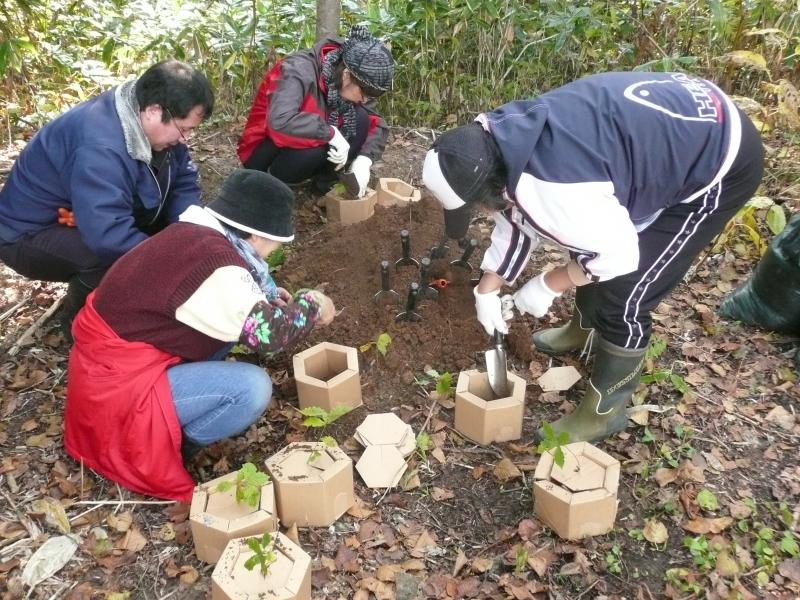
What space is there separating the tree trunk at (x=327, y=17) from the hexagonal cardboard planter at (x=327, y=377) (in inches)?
101

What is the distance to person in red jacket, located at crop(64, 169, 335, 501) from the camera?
1.94m

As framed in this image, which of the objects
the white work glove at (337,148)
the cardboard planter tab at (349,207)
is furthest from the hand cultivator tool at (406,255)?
the white work glove at (337,148)

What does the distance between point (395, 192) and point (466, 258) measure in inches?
36.6

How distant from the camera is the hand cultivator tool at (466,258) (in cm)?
313

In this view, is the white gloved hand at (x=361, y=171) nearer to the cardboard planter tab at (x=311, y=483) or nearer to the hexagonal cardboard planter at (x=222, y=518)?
the cardboard planter tab at (x=311, y=483)

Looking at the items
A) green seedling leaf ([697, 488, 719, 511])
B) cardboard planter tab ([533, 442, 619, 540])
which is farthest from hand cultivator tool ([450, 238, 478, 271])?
green seedling leaf ([697, 488, 719, 511])

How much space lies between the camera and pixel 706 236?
7.02 feet

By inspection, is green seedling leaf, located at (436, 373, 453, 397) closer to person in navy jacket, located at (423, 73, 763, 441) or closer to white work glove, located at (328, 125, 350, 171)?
person in navy jacket, located at (423, 73, 763, 441)

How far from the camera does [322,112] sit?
3.61 meters

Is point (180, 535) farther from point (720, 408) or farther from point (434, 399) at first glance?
point (720, 408)

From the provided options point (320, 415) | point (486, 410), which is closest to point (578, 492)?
point (486, 410)

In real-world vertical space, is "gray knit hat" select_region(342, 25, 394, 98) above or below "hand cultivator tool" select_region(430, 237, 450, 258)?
above

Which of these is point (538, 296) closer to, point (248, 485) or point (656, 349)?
point (656, 349)

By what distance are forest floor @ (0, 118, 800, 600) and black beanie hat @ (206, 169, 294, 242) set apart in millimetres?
928
